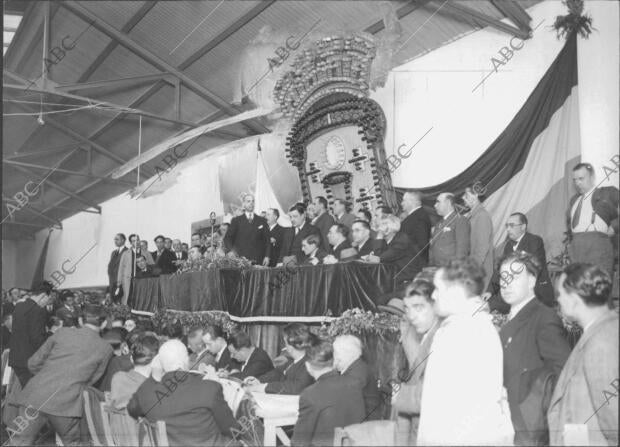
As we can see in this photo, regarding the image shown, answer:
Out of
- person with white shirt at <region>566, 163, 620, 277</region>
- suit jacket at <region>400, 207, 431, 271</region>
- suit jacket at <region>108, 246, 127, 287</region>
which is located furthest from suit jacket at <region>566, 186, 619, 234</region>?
suit jacket at <region>108, 246, 127, 287</region>

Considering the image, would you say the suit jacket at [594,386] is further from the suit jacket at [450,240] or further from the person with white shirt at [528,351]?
the suit jacket at [450,240]

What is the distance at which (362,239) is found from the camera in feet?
25.4

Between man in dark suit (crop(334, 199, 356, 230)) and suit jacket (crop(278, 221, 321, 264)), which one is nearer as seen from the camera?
suit jacket (crop(278, 221, 321, 264))

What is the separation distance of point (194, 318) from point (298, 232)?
1674 mm

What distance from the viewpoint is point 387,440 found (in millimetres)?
3438

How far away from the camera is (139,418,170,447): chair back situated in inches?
155

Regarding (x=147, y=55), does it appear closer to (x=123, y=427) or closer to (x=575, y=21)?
(x=575, y=21)

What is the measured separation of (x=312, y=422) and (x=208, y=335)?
2772 mm

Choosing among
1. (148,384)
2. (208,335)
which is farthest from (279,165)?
(148,384)

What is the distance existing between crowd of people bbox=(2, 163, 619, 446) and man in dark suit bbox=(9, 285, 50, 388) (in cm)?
1

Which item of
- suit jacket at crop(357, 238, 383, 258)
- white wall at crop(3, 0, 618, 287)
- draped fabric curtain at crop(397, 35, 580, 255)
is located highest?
white wall at crop(3, 0, 618, 287)

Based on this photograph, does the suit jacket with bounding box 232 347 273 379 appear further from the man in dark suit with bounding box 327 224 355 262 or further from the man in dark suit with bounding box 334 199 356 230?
the man in dark suit with bounding box 334 199 356 230

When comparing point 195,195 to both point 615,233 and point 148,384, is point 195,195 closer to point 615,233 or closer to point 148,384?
point 615,233

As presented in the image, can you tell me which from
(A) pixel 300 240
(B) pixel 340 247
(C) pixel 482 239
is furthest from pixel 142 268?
(C) pixel 482 239
